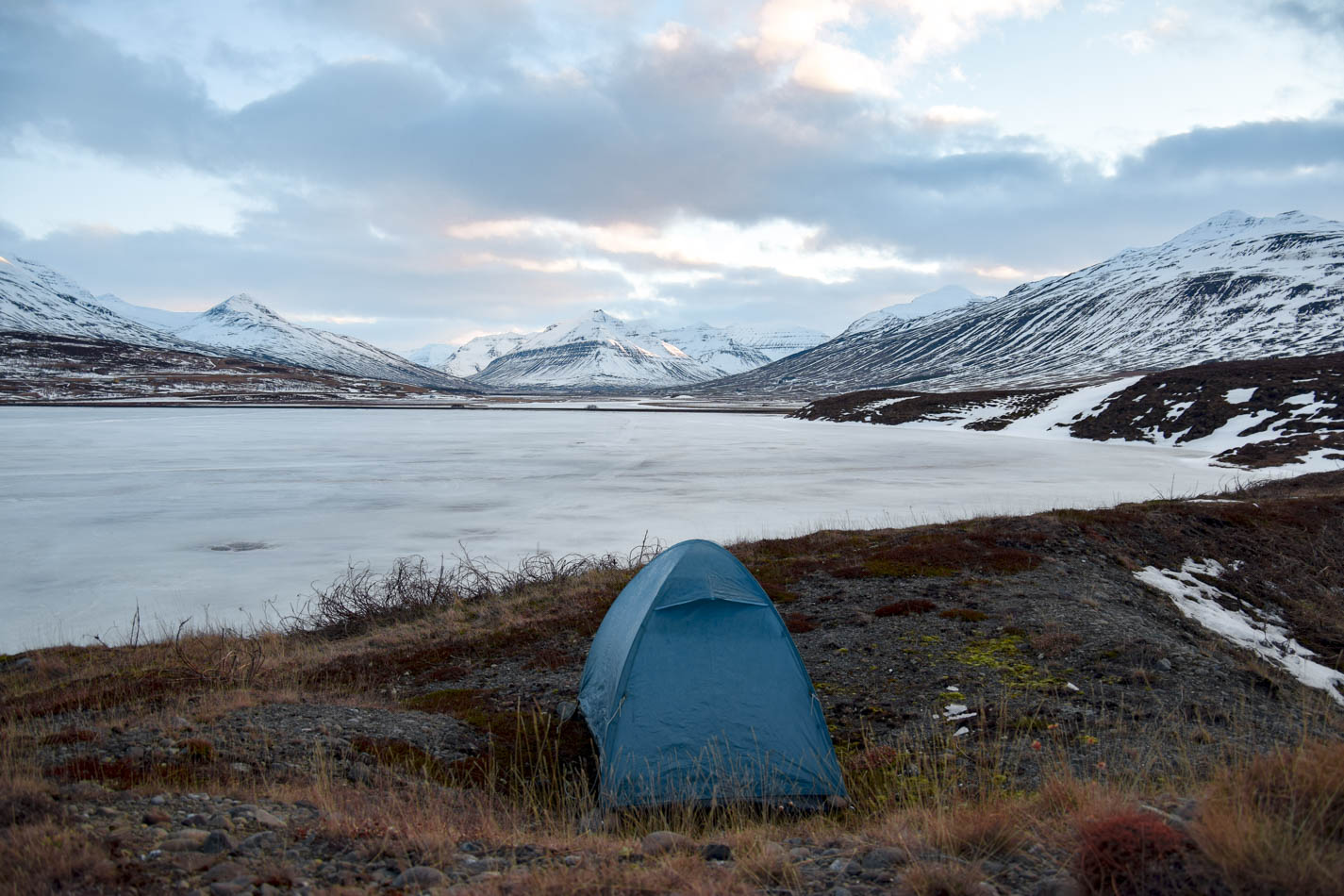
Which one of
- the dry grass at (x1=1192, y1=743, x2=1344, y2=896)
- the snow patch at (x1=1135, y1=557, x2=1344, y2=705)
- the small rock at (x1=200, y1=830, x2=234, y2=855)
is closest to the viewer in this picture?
the dry grass at (x1=1192, y1=743, x2=1344, y2=896)

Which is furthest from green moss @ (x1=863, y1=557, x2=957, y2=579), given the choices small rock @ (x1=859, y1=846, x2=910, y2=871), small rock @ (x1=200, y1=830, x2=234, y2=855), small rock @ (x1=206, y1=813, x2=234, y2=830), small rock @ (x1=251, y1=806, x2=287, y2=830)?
small rock @ (x1=200, y1=830, x2=234, y2=855)

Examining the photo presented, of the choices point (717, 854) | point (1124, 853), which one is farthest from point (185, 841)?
point (1124, 853)

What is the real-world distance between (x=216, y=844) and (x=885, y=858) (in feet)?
12.9

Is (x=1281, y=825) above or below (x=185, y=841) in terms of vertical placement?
above

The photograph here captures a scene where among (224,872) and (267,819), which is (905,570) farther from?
(224,872)

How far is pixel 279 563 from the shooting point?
639 inches

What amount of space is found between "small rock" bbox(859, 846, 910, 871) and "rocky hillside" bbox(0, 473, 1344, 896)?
0.03 m

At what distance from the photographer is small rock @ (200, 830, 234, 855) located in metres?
4.24

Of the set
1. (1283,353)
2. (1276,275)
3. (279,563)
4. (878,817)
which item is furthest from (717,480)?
(1276,275)

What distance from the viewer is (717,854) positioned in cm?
456

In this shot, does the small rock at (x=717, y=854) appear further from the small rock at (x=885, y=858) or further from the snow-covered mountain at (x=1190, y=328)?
the snow-covered mountain at (x=1190, y=328)

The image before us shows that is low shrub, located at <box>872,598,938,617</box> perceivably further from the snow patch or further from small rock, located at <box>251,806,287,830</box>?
small rock, located at <box>251,806,287,830</box>

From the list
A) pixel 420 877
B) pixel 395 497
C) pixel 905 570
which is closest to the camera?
pixel 420 877

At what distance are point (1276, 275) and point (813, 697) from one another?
749 feet
